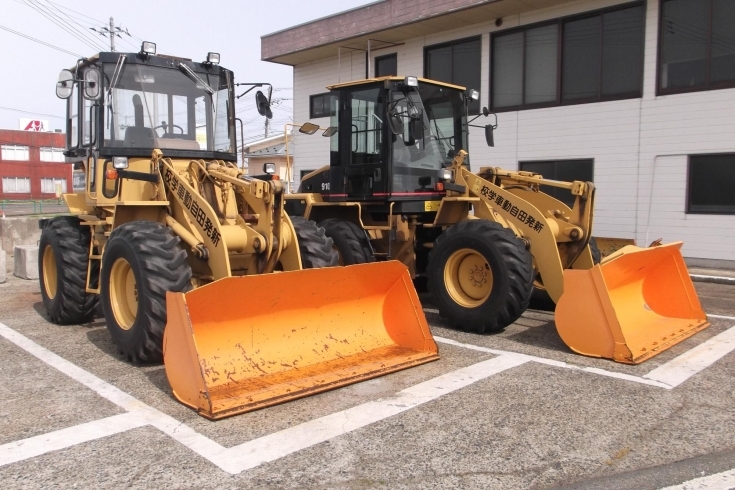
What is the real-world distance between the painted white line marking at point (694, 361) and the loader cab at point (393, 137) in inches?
138

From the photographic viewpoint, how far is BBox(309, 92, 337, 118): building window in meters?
18.2

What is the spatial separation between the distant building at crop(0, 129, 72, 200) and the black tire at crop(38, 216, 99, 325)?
5554 centimetres

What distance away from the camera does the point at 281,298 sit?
526 centimetres

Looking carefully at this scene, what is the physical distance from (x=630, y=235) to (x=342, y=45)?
9.00 meters

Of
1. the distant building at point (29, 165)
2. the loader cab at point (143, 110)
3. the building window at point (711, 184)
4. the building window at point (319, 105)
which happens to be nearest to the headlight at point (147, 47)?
the loader cab at point (143, 110)

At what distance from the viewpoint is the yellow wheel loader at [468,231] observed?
6281 millimetres

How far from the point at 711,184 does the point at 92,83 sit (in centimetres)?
1051

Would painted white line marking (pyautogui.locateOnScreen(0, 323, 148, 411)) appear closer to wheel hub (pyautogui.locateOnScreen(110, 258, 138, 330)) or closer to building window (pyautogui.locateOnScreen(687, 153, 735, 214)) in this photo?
wheel hub (pyautogui.locateOnScreen(110, 258, 138, 330))

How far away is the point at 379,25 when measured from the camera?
614 inches

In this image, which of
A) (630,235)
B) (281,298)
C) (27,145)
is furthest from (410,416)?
(27,145)

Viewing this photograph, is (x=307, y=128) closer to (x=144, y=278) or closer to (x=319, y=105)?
(x=144, y=278)

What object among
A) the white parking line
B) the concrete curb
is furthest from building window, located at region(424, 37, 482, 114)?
the white parking line

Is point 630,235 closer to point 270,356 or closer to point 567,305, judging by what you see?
point 567,305

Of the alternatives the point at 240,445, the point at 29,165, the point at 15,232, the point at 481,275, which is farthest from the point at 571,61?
the point at 29,165
